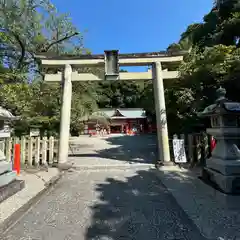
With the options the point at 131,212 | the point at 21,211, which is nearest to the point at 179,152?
the point at 131,212

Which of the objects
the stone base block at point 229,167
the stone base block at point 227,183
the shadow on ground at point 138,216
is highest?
the stone base block at point 229,167

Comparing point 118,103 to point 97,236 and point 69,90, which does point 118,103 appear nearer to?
point 69,90

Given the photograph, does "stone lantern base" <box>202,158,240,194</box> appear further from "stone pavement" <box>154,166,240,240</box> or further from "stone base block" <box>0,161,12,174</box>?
"stone base block" <box>0,161,12,174</box>

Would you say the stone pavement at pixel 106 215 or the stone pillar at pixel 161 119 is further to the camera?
the stone pillar at pixel 161 119

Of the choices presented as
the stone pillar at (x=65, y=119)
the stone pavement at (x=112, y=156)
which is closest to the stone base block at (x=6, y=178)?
the stone pillar at (x=65, y=119)

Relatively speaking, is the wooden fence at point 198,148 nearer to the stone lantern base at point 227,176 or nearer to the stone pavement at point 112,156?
the stone pavement at point 112,156

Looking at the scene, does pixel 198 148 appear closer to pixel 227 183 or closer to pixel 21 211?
pixel 227 183

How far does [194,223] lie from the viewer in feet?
9.34

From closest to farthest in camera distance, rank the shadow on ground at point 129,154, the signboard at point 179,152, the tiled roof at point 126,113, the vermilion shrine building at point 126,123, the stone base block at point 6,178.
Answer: the stone base block at point 6,178 → the signboard at point 179,152 → the shadow on ground at point 129,154 → the vermilion shrine building at point 126,123 → the tiled roof at point 126,113

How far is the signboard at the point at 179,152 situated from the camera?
22.1 feet

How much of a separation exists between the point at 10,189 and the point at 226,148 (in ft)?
14.6

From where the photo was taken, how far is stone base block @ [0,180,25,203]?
12.1ft

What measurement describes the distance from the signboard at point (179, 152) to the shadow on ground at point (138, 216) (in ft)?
7.02

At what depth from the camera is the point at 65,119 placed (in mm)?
6961
